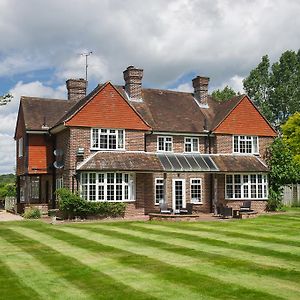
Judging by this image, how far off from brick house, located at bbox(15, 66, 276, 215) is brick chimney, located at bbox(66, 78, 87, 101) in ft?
0.16

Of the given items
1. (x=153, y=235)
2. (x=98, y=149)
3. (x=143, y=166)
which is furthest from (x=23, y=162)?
(x=153, y=235)

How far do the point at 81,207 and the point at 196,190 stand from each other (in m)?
9.15

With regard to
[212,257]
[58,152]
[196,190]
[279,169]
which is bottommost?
[212,257]

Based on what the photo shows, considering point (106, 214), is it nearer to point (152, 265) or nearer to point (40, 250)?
point (40, 250)

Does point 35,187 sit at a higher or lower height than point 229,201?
higher

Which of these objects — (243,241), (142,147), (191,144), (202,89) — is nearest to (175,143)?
(191,144)

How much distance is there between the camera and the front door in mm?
34062

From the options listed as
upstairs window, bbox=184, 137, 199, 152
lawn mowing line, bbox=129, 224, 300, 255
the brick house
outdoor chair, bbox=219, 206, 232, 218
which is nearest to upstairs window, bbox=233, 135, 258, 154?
the brick house

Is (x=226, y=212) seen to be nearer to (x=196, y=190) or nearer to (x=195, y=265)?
(x=196, y=190)

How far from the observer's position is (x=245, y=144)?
1444 inches

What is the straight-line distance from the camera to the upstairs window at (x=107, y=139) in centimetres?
3164

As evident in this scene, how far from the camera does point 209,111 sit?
3847 cm

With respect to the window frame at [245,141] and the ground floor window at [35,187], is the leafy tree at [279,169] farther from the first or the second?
the ground floor window at [35,187]

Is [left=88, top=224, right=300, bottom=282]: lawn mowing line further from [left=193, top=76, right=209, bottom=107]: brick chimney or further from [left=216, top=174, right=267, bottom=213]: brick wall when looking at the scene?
[left=193, top=76, right=209, bottom=107]: brick chimney
